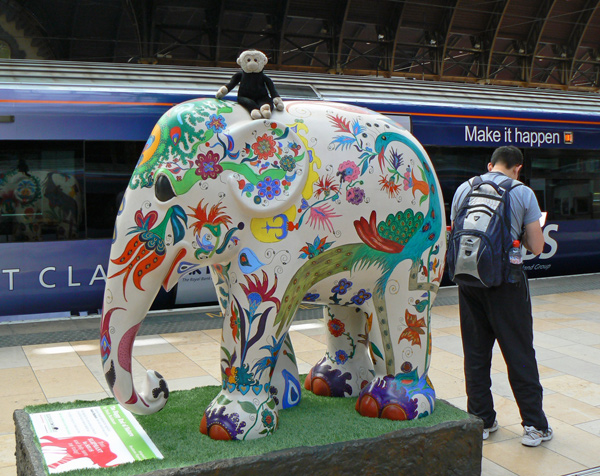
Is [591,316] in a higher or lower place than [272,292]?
lower

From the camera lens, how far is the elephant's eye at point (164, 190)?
250cm

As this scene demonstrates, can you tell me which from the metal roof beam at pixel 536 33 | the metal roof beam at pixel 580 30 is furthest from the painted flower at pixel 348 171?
the metal roof beam at pixel 580 30

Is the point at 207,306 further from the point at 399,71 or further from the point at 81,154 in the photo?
the point at 399,71

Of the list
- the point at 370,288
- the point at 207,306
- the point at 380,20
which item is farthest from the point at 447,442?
the point at 380,20

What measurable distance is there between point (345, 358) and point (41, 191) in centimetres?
440

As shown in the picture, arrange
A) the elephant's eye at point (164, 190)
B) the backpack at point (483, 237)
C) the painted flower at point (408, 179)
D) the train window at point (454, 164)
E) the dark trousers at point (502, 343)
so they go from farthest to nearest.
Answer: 1. the train window at point (454, 164)
2. the dark trousers at point (502, 343)
3. the backpack at point (483, 237)
4. the painted flower at point (408, 179)
5. the elephant's eye at point (164, 190)

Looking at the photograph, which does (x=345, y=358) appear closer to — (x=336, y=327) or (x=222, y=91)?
(x=336, y=327)

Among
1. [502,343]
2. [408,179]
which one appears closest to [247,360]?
[408,179]

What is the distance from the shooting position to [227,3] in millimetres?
14992

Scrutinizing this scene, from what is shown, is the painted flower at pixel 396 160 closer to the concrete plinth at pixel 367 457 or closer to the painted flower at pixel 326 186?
the painted flower at pixel 326 186

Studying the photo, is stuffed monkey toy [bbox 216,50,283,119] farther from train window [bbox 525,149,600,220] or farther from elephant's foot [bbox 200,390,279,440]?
train window [bbox 525,149,600,220]

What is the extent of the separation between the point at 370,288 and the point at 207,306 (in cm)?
487

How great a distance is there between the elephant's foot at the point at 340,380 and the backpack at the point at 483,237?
0.77 m

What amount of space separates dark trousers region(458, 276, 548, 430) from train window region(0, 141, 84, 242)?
4.35 metres
